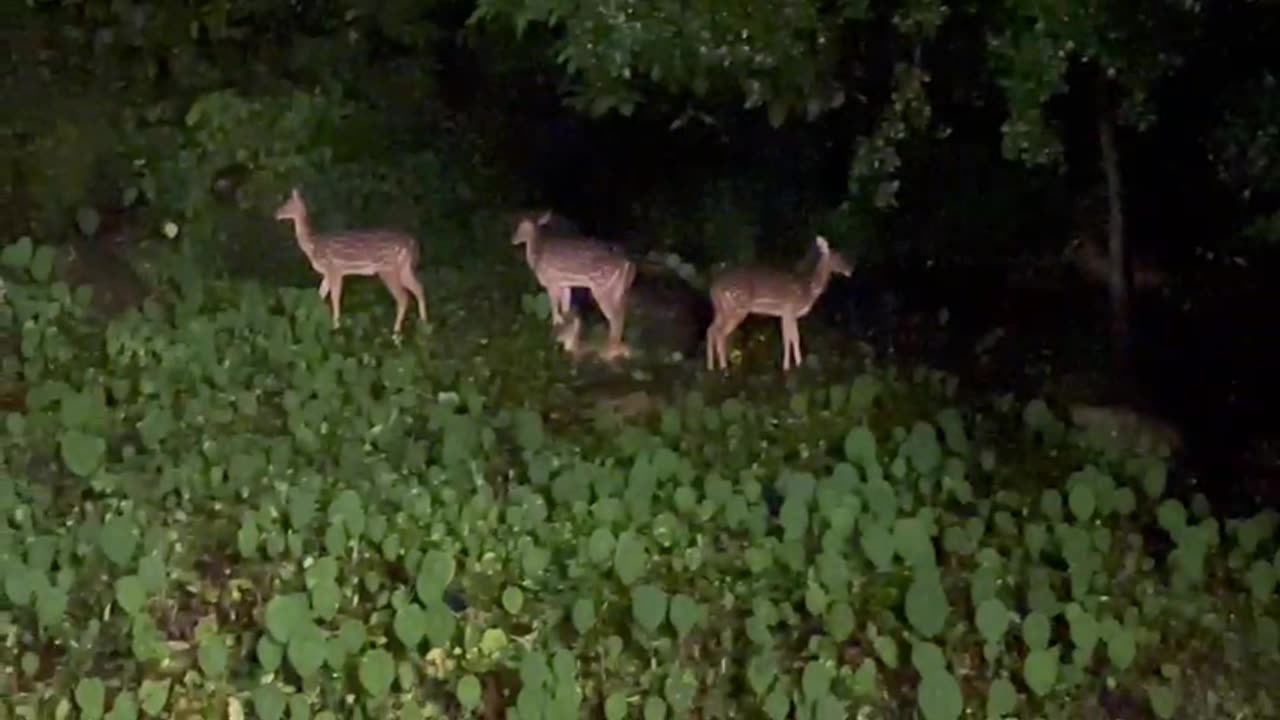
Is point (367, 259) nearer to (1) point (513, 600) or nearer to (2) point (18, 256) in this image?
(2) point (18, 256)

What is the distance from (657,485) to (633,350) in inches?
49.8

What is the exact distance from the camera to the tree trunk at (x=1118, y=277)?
550cm

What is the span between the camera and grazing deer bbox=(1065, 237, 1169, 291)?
6148mm

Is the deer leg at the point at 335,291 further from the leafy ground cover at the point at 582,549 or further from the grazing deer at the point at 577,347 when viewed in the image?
the grazing deer at the point at 577,347

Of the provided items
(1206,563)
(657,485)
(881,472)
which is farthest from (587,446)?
(1206,563)

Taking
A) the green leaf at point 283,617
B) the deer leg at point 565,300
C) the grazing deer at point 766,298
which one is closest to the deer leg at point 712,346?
the grazing deer at point 766,298

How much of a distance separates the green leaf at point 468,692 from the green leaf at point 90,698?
76cm

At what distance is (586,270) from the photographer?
5707mm

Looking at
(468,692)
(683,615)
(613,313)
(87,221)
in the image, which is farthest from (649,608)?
(87,221)

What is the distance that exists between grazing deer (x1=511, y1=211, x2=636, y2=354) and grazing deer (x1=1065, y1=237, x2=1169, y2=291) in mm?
1647

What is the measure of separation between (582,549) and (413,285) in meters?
1.88

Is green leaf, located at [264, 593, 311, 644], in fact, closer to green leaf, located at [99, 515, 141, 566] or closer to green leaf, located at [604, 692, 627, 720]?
green leaf, located at [99, 515, 141, 566]

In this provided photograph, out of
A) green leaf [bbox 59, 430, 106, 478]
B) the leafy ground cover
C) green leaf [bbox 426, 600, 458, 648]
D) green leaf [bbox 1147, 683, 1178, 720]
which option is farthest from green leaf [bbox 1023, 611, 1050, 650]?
green leaf [bbox 59, 430, 106, 478]

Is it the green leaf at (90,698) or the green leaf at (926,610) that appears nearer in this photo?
the green leaf at (90,698)
